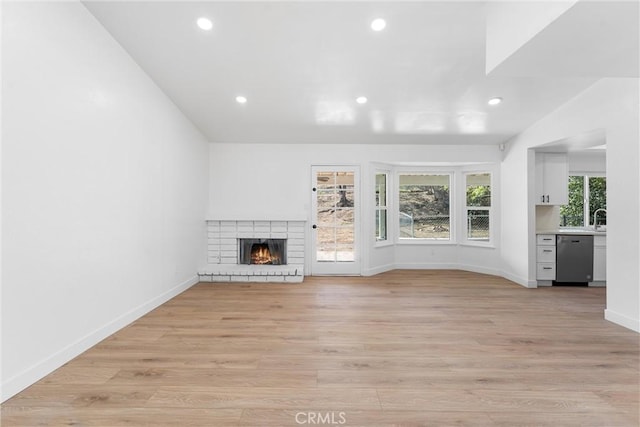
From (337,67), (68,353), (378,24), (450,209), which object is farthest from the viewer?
(450,209)

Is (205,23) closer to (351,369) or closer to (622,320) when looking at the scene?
(351,369)

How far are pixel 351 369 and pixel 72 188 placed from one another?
2.46 meters

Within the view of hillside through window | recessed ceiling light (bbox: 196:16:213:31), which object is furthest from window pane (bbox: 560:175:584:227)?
recessed ceiling light (bbox: 196:16:213:31)

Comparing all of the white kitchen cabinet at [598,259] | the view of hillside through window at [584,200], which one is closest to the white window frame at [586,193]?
the view of hillside through window at [584,200]

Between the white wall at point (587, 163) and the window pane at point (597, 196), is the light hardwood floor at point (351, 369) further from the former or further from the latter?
the white wall at point (587, 163)

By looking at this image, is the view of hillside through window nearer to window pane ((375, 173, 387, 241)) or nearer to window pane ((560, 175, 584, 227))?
window pane ((560, 175, 584, 227))

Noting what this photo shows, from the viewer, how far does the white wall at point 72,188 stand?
1970mm

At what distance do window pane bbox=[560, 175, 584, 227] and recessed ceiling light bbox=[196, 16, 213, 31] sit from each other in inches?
251

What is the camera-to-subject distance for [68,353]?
7.74 feet

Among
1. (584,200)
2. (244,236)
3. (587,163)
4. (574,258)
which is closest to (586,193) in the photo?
(584,200)

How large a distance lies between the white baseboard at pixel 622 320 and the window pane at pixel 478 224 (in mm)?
2528

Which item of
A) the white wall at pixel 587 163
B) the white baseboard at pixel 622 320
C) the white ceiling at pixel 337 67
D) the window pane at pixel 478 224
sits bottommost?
the white baseboard at pixel 622 320

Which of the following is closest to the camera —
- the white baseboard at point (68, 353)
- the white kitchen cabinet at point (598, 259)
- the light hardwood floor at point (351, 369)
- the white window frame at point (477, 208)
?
the light hardwood floor at point (351, 369)

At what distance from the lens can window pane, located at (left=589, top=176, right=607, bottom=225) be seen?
5773mm
